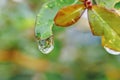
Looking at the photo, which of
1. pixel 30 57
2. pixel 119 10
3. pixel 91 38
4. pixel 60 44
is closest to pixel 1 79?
pixel 30 57

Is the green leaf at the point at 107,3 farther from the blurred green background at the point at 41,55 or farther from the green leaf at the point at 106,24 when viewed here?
the blurred green background at the point at 41,55

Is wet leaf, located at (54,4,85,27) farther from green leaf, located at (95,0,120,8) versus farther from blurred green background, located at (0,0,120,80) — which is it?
blurred green background, located at (0,0,120,80)

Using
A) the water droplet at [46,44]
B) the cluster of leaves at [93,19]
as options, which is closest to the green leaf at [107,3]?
the cluster of leaves at [93,19]

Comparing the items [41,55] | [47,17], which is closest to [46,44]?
[47,17]

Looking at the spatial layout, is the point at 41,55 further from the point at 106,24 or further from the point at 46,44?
the point at 106,24

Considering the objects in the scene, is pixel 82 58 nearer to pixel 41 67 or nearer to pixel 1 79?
pixel 41 67

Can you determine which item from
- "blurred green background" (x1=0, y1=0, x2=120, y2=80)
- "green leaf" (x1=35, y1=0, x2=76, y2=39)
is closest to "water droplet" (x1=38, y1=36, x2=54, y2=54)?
"green leaf" (x1=35, y1=0, x2=76, y2=39)

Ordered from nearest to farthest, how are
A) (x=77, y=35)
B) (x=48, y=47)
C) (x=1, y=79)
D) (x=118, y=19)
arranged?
(x=118, y=19)
(x=48, y=47)
(x=1, y=79)
(x=77, y=35)
